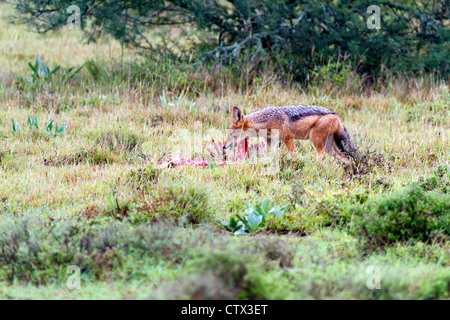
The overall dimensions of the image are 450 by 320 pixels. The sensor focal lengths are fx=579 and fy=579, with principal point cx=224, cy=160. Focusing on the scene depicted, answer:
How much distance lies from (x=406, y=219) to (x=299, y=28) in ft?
27.3

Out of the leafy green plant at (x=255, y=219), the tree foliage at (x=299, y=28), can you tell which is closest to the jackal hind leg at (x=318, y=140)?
the leafy green plant at (x=255, y=219)

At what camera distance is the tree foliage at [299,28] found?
40.0ft

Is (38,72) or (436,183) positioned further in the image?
(38,72)

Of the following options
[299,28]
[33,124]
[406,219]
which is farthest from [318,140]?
[299,28]

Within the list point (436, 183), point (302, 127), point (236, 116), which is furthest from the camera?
point (236, 116)

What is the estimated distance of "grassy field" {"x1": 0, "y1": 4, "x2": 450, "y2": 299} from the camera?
3.90m

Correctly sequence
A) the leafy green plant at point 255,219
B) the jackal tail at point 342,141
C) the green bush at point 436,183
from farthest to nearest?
the jackal tail at point 342,141 → the green bush at point 436,183 → the leafy green plant at point 255,219

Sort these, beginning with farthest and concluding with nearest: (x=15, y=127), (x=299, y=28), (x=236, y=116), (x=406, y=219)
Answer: (x=299, y=28) → (x=15, y=127) → (x=236, y=116) → (x=406, y=219)

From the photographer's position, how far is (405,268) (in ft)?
13.8

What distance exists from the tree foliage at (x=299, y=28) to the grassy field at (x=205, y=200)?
112 cm

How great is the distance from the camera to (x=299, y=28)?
491 inches

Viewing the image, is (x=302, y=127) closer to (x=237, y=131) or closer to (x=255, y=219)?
(x=237, y=131)

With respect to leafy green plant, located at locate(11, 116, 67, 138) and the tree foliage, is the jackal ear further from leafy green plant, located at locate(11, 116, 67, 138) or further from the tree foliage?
the tree foliage

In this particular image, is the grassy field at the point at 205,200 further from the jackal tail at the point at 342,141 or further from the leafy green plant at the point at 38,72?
the jackal tail at the point at 342,141
